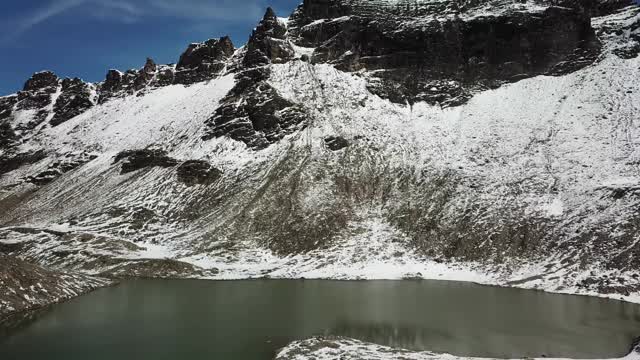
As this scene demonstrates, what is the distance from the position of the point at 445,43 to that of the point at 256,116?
52527 mm

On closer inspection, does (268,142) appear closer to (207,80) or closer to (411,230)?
(411,230)

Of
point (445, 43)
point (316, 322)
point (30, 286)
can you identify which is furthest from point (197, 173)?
point (316, 322)

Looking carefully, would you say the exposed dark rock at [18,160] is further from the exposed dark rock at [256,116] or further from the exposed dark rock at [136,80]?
the exposed dark rock at [256,116]

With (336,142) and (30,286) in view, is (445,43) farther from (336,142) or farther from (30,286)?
(30,286)

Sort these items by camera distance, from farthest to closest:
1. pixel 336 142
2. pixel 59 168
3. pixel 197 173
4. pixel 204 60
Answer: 1. pixel 204 60
2. pixel 59 168
3. pixel 336 142
4. pixel 197 173

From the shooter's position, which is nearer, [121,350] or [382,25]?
[121,350]

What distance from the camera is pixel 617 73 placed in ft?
386

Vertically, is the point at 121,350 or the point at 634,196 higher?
the point at 634,196

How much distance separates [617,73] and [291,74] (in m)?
74.8

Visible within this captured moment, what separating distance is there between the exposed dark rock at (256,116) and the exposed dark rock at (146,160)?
11106 mm

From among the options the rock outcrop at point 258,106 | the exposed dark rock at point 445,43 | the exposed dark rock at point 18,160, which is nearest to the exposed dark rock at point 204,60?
the rock outcrop at point 258,106

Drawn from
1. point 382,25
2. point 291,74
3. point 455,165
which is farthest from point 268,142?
point 382,25

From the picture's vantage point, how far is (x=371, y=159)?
114 meters

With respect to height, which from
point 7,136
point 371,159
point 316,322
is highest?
point 7,136
